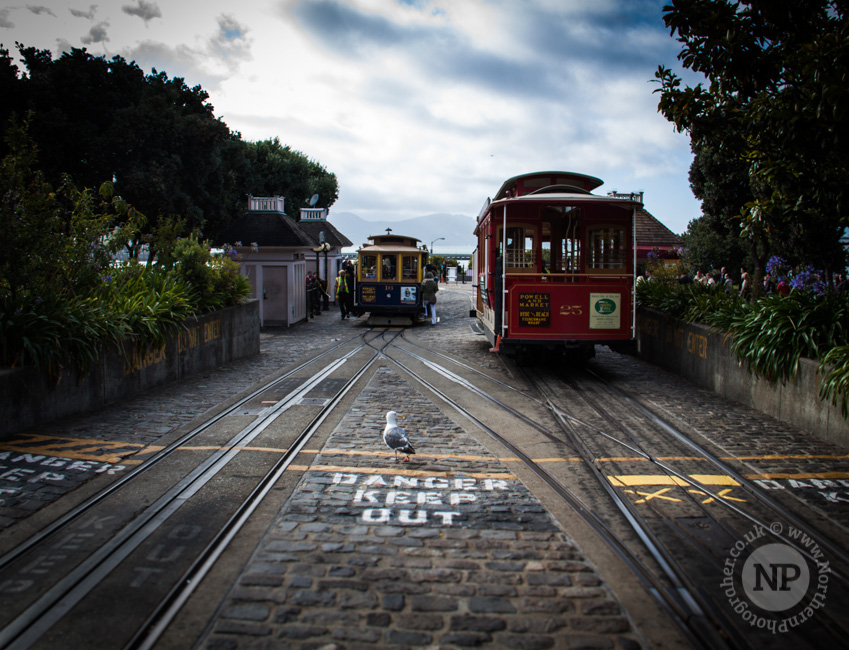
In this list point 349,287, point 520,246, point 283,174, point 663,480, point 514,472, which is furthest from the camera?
point 283,174

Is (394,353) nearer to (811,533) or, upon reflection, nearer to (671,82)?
(671,82)

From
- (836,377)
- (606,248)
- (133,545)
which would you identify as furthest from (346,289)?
(133,545)

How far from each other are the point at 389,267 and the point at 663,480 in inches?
706

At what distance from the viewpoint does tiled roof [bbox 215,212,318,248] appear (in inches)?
919

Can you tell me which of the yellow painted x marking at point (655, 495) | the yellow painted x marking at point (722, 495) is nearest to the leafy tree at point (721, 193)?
the yellow painted x marking at point (722, 495)

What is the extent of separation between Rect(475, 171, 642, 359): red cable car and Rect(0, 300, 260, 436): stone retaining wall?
5.88 metres

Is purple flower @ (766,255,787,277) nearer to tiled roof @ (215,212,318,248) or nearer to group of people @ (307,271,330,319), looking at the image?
tiled roof @ (215,212,318,248)

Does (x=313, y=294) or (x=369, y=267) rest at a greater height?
(x=369, y=267)

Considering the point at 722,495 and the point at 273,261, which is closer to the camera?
the point at 722,495

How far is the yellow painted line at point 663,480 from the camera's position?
226 inches

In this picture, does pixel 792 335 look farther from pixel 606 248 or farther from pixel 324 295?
pixel 324 295

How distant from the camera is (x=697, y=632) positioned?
3346 millimetres

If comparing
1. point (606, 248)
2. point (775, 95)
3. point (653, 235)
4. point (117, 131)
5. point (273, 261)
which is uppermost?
point (117, 131)

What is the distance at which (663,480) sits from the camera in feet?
19.2
